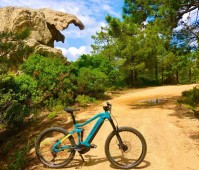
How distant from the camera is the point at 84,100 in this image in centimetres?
1753

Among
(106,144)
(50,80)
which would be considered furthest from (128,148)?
(50,80)

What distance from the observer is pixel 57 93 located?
16.9 metres

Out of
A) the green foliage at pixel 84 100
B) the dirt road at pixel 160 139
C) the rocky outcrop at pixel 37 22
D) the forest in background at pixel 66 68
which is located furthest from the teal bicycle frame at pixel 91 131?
the rocky outcrop at pixel 37 22

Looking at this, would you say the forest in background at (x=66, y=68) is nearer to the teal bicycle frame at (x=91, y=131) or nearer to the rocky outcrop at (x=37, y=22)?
the rocky outcrop at (x=37, y=22)

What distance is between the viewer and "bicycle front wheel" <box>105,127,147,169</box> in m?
6.70

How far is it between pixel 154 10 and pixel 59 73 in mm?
5971

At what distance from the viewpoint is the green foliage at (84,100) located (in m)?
17.1

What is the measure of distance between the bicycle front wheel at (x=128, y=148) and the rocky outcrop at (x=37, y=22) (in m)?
13.4

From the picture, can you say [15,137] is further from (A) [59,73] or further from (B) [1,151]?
(A) [59,73]

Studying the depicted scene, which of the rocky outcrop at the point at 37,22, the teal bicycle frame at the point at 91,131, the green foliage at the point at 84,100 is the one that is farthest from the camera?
the rocky outcrop at the point at 37,22

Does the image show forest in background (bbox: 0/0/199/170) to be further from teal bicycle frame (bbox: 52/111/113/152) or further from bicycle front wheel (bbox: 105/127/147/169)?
bicycle front wheel (bbox: 105/127/147/169)

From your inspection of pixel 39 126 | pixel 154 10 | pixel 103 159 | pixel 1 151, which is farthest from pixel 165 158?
pixel 154 10

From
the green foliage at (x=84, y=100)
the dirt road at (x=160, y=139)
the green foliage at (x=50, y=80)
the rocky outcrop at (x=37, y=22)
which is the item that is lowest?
the dirt road at (x=160, y=139)

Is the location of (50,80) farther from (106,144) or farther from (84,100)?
(106,144)
